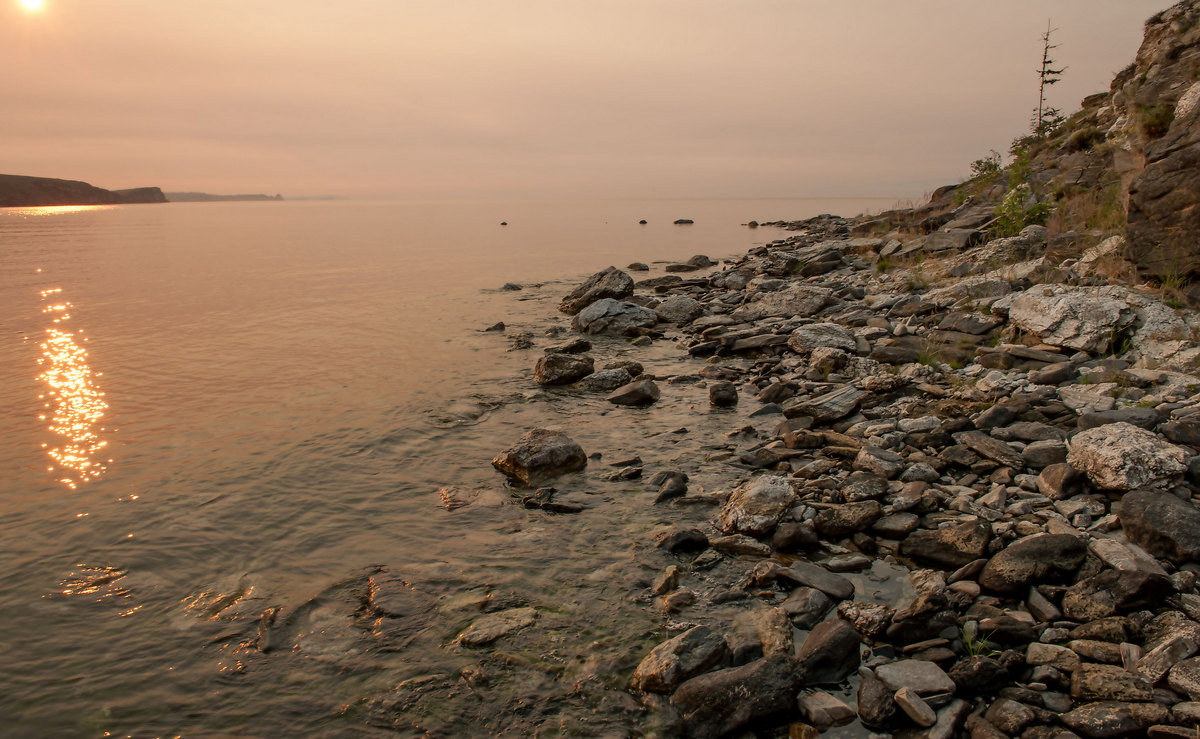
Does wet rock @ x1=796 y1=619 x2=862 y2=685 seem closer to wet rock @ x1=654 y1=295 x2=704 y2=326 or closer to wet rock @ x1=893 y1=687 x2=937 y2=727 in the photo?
wet rock @ x1=893 y1=687 x2=937 y2=727

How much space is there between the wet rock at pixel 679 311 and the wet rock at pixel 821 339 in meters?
6.64

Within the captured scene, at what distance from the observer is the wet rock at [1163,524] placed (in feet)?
17.7

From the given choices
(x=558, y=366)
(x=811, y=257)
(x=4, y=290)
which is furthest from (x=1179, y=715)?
(x=4, y=290)

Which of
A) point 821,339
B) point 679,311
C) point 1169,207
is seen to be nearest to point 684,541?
point 821,339

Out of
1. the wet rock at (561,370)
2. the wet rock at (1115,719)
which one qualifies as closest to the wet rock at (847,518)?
the wet rock at (1115,719)

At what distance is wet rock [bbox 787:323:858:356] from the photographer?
1409cm

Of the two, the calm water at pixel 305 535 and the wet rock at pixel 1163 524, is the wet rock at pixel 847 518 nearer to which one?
the calm water at pixel 305 535

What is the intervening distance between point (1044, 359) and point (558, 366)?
9311 millimetres

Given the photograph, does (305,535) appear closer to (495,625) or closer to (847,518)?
(495,625)

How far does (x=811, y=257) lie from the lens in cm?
2934

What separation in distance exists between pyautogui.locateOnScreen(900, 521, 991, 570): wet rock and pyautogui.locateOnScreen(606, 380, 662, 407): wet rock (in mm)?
6600

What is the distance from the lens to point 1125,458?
643cm

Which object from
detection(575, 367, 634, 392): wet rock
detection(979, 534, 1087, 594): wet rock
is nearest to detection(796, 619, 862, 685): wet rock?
detection(979, 534, 1087, 594): wet rock

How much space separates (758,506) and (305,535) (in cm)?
565
